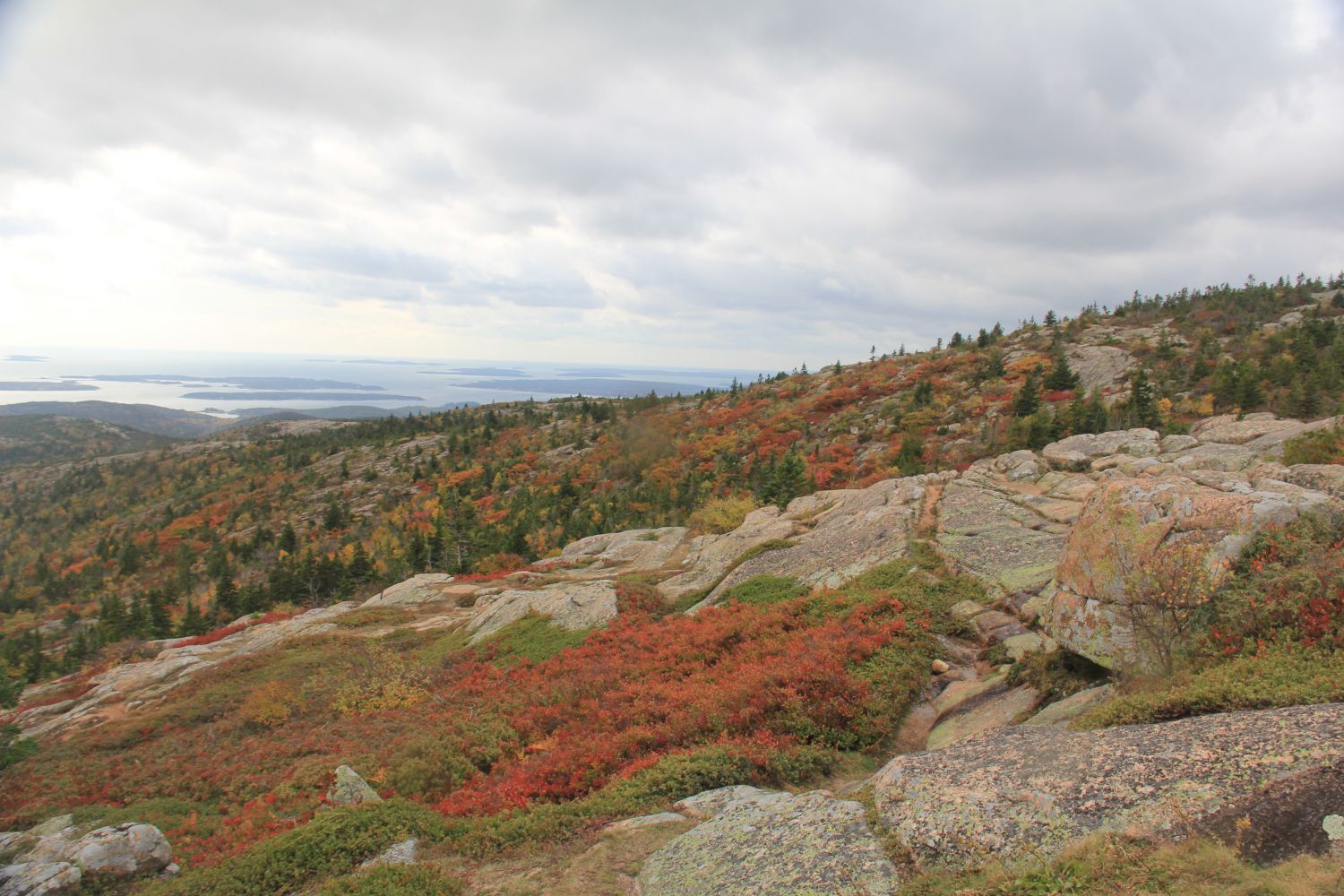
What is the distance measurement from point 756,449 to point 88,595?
113 meters

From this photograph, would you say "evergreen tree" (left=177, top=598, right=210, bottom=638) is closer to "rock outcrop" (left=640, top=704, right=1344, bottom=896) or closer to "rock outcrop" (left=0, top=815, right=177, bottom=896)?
"rock outcrop" (left=0, top=815, right=177, bottom=896)

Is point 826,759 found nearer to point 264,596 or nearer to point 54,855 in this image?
point 54,855

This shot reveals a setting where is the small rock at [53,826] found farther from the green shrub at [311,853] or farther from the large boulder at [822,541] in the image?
the large boulder at [822,541]

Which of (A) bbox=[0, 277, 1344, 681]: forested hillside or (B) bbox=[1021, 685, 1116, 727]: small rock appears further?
(A) bbox=[0, 277, 1344, 681]: forested hillside

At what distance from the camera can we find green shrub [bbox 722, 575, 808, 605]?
65.3 feet

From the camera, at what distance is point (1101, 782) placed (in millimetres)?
5879

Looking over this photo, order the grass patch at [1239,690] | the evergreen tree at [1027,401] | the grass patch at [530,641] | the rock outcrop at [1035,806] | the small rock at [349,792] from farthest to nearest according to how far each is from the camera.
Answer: the evergreen tree at [1027,401] < the grass patch at [530,641] < the small rock at [349,792] < the grass patch at [1239,690] < the rock outcrop at [1035,806]

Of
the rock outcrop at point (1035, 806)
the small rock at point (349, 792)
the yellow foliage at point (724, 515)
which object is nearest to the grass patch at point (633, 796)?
the rock outcrop at point (1035, 806)

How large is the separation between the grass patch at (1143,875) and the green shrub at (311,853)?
861 centimetres

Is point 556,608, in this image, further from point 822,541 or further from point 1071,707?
point 1071,707

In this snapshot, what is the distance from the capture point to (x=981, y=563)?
17.2 meters

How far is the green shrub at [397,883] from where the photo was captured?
754 centimetres

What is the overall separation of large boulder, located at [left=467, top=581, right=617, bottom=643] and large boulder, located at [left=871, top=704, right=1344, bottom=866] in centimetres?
1763

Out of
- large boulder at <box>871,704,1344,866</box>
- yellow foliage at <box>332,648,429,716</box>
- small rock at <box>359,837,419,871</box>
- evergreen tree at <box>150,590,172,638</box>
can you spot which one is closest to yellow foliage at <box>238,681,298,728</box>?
yellow foliage at <box>332,648,429,716</box>
